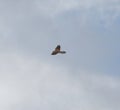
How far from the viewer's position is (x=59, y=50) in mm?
83750
